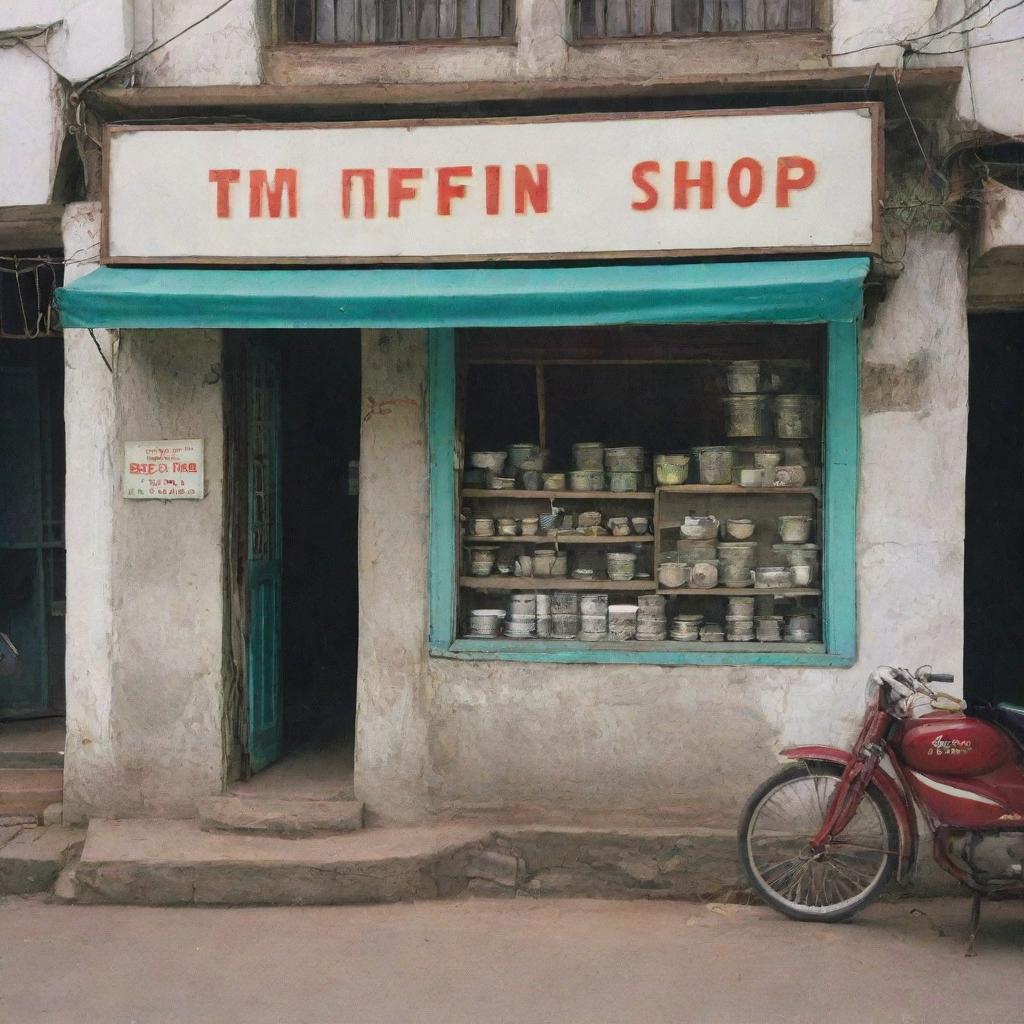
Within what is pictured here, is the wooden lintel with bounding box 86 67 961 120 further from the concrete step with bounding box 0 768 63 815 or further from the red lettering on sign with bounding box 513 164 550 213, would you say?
the concrete step with bounding box 0 768 63 815

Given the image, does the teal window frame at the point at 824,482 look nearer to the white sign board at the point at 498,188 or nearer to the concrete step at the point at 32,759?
the white sign board at the point at 498,188

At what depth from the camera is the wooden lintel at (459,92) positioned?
5.45 m

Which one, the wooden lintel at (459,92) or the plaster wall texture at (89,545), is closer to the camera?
the wooden lintel at (459,92)

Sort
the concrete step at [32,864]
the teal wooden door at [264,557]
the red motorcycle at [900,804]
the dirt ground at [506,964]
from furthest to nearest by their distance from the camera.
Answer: the teal wooden door at [264,557], the concrete step at [32,864], the red motorcycle at [900,804], the dirt ground at [506,964]

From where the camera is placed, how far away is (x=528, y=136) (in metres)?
5.50

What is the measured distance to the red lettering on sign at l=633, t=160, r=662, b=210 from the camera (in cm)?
543

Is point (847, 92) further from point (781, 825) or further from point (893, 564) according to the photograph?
point (781, 825)

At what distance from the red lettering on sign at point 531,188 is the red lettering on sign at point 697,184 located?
1.93 ft

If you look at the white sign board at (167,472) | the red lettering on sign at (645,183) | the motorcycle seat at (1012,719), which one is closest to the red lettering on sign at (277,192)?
the white sign board at (167,472)

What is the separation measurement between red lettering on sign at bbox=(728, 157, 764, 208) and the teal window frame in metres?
0.30

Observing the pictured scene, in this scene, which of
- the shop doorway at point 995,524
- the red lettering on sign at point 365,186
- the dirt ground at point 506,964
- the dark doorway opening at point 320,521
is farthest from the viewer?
the dark doorway opening at point 320,521

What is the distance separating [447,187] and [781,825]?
333 cm

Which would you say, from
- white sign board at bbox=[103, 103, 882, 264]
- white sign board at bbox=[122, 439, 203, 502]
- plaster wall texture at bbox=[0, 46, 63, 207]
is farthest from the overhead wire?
plaster wall texture at bbox=[0, 46, 63, 207]

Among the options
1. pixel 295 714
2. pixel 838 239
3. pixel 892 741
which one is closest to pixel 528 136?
pixel 838 239
